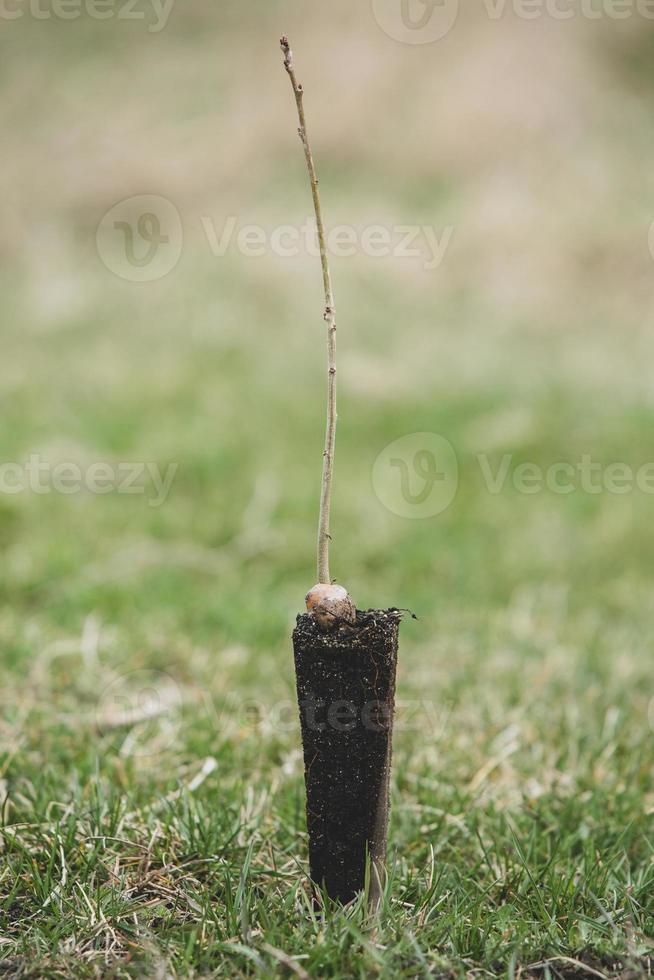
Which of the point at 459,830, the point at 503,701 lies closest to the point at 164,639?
the point at 503,701

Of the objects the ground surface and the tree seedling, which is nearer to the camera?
the tree seedling

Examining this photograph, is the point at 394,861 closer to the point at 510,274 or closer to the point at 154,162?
the point at 510,274

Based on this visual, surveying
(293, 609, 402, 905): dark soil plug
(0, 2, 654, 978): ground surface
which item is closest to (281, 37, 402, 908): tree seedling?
(293, 609, 402, 905): dark soil plug

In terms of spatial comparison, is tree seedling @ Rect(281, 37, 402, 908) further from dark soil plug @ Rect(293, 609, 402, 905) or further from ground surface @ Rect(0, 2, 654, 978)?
ground surface @ Rect(0, 2, 654, 978)

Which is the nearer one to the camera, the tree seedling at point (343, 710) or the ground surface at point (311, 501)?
the tree seedling at point (343, 710)

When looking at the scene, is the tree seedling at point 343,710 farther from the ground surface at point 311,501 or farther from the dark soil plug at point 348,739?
the ground surface at point 311,501

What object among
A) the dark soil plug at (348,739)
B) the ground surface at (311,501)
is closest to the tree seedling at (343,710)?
the dark soil plug at (348,739)
